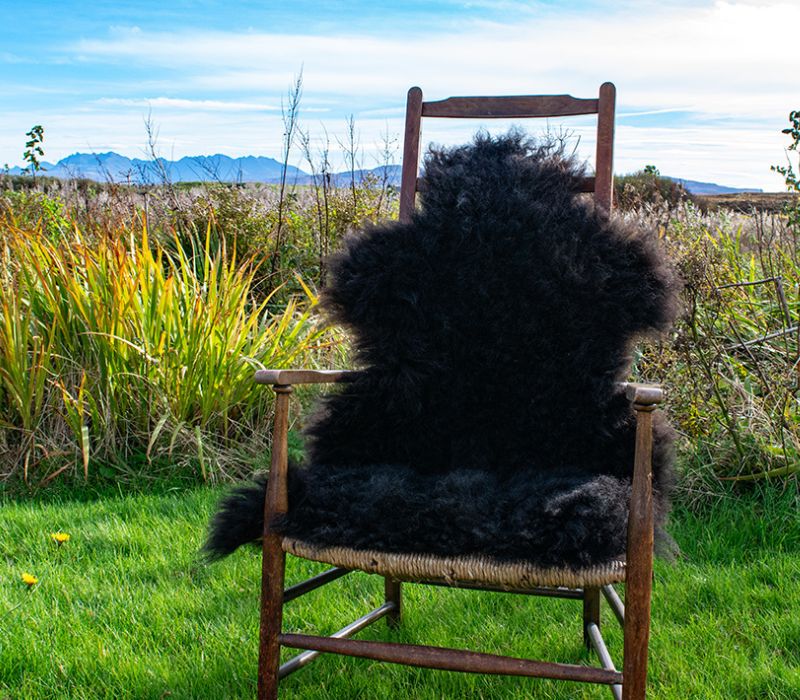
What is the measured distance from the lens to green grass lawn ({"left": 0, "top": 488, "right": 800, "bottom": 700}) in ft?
5.98

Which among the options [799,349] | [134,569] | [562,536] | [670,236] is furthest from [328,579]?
[670,236]

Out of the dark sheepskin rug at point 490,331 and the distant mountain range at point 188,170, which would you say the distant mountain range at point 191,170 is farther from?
the dark sheepskin rug at point 490,331

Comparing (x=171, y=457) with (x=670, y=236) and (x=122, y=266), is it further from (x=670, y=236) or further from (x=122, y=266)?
(x=670, y=236)

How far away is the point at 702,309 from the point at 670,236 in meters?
0.72

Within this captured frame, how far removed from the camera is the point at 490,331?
1.99m

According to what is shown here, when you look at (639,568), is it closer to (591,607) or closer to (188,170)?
(591,607)

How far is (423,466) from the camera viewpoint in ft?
6.34

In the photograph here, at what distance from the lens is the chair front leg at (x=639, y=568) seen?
1404mm

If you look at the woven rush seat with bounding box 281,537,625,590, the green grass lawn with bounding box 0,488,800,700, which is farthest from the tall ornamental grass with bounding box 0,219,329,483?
the woven rush seat with bounding box 281,537,625,590

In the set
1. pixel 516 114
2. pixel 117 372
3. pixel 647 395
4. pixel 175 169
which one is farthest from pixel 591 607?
pixel 175 169

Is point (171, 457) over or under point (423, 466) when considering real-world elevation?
under

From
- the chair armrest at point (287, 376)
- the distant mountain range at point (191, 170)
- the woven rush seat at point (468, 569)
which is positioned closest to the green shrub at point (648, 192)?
the distant mountain range at point (191, 170)

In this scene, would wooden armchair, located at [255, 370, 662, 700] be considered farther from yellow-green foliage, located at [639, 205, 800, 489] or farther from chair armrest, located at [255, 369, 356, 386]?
yellow-green foliage, located at [639, 205, 800, 489]

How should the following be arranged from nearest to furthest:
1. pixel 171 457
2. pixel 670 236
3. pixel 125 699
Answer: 1. pixel 125 699
2. pixel 171 457
3. pixel 670 236
